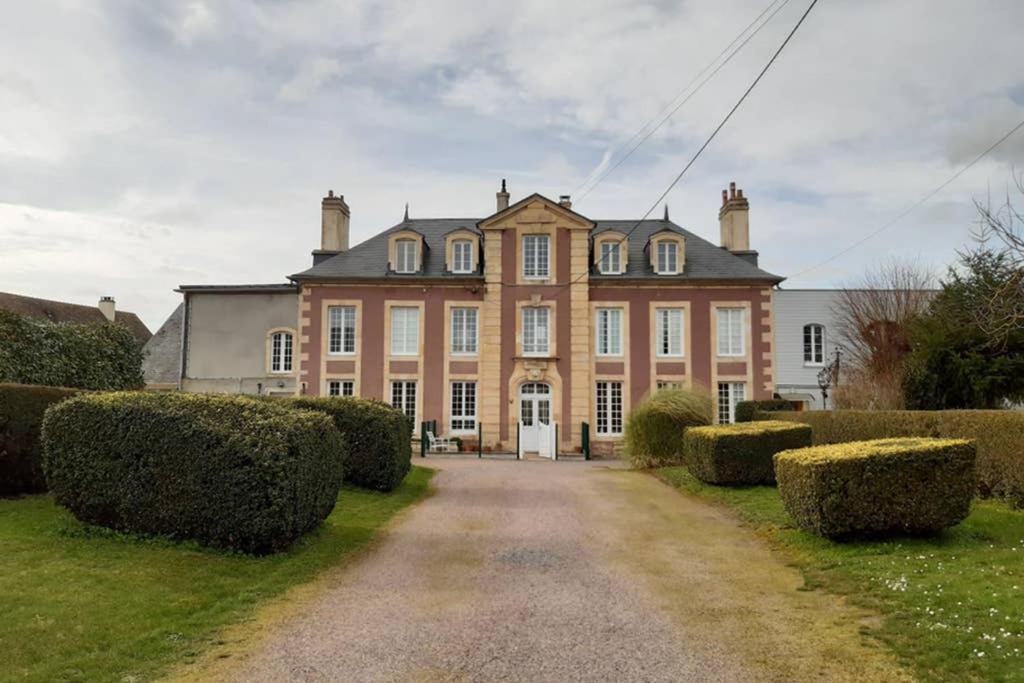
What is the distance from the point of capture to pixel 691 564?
28.4ft

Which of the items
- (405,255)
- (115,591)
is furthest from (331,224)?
(115,591)

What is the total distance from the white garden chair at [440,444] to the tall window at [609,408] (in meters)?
5.28

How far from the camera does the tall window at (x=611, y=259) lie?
3048 centimetres

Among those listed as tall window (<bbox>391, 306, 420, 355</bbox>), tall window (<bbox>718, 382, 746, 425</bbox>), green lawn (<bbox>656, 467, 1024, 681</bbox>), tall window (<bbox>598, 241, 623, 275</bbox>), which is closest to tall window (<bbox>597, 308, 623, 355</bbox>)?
tall window (<bbox>598, 241, 623, 275</bbox>)

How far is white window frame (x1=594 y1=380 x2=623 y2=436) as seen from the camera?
29766mm

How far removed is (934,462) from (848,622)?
3070 mm

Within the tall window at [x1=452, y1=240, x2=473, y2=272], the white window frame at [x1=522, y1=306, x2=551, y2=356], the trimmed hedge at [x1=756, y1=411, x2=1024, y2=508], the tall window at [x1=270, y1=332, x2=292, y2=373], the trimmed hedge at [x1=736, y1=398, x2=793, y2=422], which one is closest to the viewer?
the trimmed hedge at [x1=756, y1=411, x2=1024, y2=508]

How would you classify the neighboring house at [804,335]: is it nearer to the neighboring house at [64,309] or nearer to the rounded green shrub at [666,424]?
the rounded green shrub at [666,424]

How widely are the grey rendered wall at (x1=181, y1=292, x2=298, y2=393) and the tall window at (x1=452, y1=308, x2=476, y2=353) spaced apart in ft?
20.6

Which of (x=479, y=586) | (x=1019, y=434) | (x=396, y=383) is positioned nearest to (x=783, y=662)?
(x=479, y=586)

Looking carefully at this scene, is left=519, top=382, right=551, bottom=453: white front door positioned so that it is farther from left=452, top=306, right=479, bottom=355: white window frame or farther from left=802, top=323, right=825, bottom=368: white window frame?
→ left=802, top=323, right=825, bottom=368: white window frame

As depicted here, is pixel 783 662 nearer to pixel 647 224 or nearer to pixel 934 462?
pixel 934 462

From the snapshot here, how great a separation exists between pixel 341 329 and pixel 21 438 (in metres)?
19.9

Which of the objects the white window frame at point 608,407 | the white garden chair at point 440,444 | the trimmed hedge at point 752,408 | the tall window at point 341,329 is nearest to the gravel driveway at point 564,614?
the trimmed hedge at point 752,408
